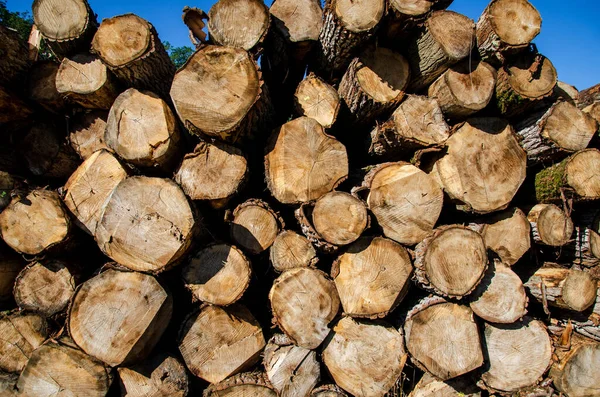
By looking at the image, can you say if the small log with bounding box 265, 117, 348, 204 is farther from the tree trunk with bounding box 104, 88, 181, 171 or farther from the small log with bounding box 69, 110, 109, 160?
the small log with bounding box 69, 110, 109, 160

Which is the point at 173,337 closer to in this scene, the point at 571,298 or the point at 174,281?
the point at 174,281

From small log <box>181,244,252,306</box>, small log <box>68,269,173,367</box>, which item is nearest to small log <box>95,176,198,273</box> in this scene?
small log <box>68,269,173,367</box>

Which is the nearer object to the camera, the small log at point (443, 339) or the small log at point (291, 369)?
the small log at point (443, 339)

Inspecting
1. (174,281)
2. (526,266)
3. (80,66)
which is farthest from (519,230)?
(80,66)

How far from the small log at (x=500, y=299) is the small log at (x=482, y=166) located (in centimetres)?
56

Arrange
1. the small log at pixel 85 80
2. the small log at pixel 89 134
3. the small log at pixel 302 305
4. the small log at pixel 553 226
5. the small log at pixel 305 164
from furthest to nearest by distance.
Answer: the small log at pixel 89 134 < the small log at pixel 553 226 < the small log at pixel 85 80 < the small log at pixel 305 164 < the small log at pixel 302 305

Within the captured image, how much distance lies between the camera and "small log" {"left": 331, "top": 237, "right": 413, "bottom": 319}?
2543mm

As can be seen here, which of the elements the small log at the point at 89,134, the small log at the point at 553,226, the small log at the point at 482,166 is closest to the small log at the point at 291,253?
the small log at the point at 482,166

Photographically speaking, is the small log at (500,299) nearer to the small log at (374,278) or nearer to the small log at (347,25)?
the small log at (374,278)

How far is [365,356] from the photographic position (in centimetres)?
261

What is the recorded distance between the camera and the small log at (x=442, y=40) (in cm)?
270

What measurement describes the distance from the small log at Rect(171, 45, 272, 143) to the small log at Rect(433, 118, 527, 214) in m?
1.61

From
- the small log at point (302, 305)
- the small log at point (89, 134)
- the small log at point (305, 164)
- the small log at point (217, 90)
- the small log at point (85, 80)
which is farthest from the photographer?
the small log at point (89, 134)

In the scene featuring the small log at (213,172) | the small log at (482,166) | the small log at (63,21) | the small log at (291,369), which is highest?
the small log at (63,21)
